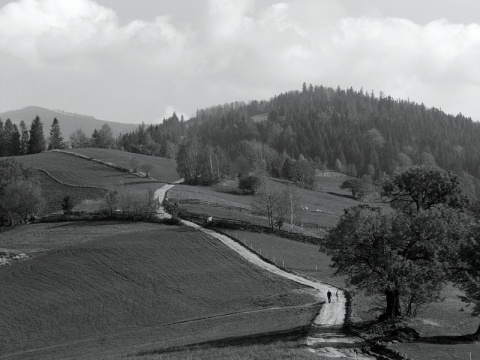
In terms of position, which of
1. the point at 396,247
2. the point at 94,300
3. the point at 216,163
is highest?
the point at 216,163

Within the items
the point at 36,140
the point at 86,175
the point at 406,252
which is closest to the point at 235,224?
the point at 406,252

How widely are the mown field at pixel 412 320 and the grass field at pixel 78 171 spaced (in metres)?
56.6

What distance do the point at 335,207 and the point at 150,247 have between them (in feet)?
230

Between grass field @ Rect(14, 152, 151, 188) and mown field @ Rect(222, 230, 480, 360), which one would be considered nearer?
mown field @ Rect(222, 230, 480, 360)

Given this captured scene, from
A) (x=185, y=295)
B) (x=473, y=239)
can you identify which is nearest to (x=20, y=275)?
(x=185, y=295)

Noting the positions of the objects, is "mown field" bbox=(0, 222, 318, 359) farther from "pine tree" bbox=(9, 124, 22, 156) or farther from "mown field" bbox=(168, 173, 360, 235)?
"pine tree" bbox=(9, 124, 22, 156)

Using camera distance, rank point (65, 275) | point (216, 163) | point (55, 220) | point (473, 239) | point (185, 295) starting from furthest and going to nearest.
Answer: point (216, 163)
point (55, 220)
point (65, 275)
point (185, 295)
point (473, 239)

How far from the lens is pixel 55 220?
94.4m

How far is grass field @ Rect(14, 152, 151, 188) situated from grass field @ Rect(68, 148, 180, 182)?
6018mm

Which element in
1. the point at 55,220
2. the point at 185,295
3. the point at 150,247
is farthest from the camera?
the point at 55,220

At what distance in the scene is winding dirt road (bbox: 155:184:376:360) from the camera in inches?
1271

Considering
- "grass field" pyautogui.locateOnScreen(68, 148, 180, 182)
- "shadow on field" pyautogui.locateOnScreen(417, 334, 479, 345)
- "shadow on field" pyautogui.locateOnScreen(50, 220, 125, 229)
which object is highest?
"grass field" pyautogui.locateOnScreen(68, 148, 180, 182)

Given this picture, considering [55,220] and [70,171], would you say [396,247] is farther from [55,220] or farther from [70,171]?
[70,171]

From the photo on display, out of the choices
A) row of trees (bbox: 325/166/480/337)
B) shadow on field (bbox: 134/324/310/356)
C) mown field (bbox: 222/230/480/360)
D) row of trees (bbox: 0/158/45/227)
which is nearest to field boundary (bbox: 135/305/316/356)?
shadow on field (bbox: 134/324/310/356)
